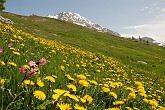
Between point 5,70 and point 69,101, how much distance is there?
47.3 inches

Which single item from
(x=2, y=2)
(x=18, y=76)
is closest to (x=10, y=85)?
(x=18, y=76)

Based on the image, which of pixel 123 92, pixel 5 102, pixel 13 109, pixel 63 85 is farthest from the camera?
pixel 123 92

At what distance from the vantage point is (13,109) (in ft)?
7.41

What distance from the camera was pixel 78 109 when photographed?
226cm

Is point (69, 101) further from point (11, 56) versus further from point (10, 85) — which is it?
point (11, 56)

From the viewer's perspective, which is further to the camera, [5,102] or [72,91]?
[72,91]

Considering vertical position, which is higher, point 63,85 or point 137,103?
point 63,85

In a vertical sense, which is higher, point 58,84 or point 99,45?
point 99,45

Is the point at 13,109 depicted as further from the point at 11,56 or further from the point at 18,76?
the point at 11,56

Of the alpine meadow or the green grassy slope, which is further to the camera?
A: the green grassy slope

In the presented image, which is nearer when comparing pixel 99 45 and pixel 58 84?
pixel 58 84

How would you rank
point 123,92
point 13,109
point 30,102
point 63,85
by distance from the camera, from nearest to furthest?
point 13,109 → point 30,102 → point 63,85 → point 123,92

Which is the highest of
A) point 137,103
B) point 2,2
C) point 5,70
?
point 2,2

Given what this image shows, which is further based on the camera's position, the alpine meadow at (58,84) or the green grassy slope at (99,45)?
the green grassy slope at (99,45)
